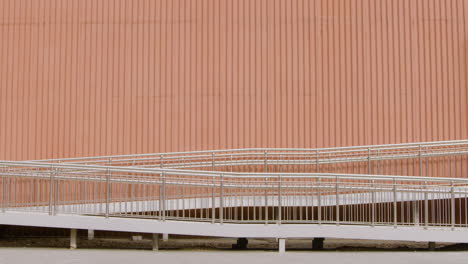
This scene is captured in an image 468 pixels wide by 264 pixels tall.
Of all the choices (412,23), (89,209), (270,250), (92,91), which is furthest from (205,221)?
(412,23)

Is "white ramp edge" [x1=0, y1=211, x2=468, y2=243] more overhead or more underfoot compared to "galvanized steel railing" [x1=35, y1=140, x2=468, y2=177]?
more underfoot

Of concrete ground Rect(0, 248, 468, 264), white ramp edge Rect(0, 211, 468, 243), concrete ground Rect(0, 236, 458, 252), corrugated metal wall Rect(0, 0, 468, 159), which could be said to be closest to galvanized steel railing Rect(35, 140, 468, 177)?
corrugated metal wall Rect(0, 0, 468, 159)

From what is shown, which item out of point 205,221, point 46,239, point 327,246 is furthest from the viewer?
point 46,239

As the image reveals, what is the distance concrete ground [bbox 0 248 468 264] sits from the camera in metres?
10.5

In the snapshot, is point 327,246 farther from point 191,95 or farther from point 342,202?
point 191,95

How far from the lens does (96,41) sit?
15188mm

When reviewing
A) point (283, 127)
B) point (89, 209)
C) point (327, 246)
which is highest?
point (283, 127)

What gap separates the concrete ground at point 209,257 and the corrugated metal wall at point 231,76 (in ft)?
11.2

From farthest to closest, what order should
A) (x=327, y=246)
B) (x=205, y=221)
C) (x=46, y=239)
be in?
1. (x=46, y=239)
2. (x=327, y=246)
3. (x=205, y=221)

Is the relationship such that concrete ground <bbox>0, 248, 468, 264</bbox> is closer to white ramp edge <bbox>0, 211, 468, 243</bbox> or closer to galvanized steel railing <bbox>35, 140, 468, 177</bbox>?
white ramp edge <bbox>0, 211, 468, 243</bbox>

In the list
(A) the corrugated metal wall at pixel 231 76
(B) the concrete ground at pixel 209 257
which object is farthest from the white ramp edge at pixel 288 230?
(A) the corrugated metal wall at pixel 231 76

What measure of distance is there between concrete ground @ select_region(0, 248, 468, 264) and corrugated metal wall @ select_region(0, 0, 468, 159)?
11.2 feet

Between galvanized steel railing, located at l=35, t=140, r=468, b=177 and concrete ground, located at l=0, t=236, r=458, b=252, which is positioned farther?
galvanized steel railing, located at l=35, t=140, r=468, b=177

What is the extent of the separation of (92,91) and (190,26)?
2762 millimetres
